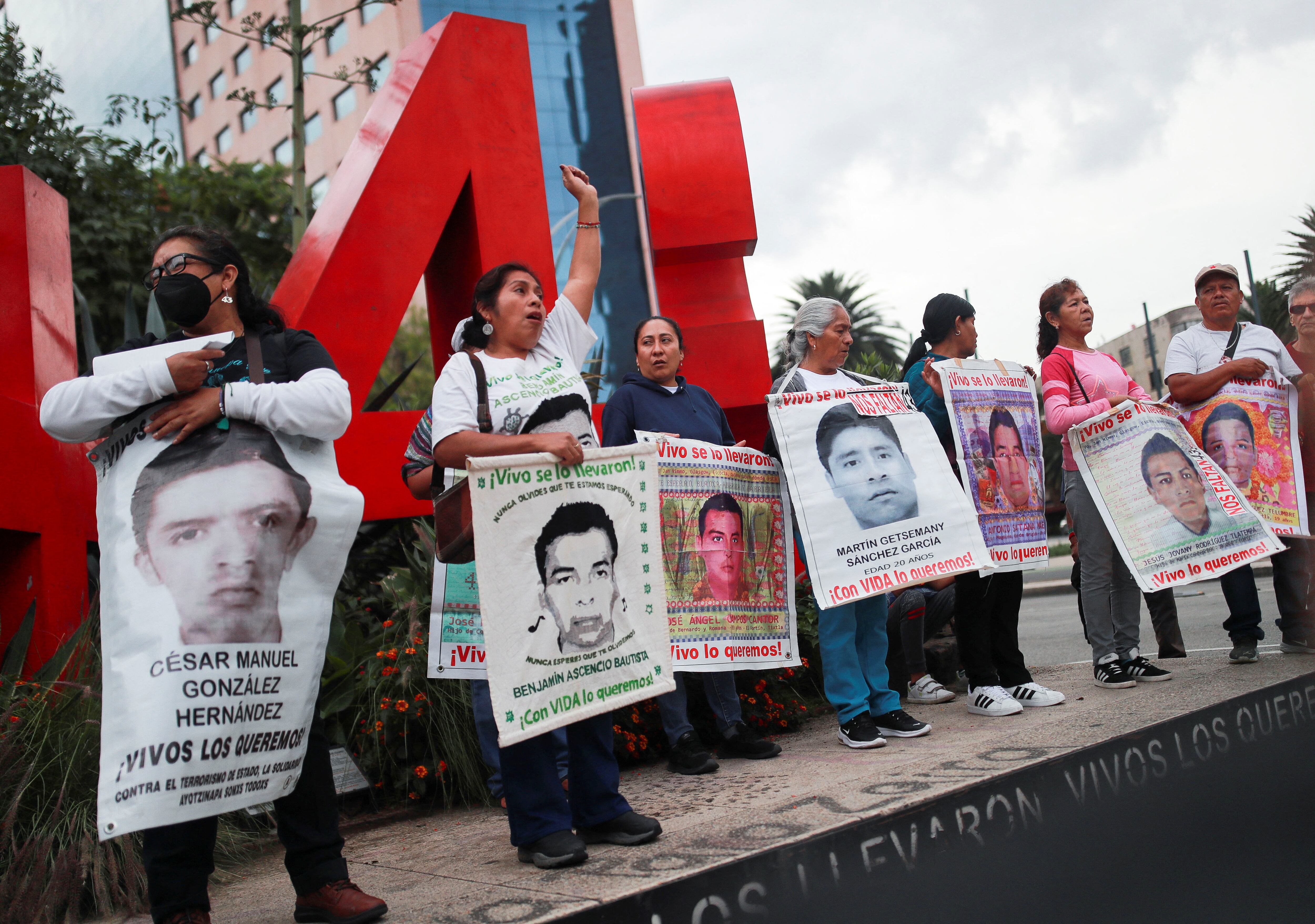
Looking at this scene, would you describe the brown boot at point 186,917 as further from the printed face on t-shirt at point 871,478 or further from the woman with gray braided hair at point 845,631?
the printed face on t-shirt at point 871,478

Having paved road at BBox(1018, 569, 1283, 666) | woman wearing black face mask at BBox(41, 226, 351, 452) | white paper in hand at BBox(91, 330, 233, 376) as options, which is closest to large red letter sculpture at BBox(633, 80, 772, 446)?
paved road at BBox(1018, 569, 1283, 666)

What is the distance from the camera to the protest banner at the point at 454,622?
3658 mm

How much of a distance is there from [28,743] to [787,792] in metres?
2.49

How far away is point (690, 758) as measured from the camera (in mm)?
4211

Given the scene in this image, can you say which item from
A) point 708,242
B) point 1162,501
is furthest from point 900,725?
point 708,242

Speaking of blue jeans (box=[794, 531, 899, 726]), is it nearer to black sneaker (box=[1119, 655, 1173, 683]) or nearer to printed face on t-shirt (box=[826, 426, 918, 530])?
printed face on t-shirt (box=[826, 426, 918, 530])

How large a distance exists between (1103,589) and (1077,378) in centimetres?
101

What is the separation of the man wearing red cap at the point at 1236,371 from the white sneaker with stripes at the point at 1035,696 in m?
1.15

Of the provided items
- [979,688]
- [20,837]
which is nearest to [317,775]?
[20,837]

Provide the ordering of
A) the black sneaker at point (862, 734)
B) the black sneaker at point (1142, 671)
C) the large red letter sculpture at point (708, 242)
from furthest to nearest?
the large red letter sculpture at point (708, 242) < the black sneaker at point (1142, 671) < the black sneaker at point (862, 734)

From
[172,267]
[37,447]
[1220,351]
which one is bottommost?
[1220,351]

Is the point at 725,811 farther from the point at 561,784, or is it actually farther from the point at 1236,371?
the point at 1236,371

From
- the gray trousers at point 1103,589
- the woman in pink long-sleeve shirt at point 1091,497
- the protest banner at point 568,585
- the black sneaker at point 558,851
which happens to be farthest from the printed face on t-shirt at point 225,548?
the gray trousers at point 1103,589

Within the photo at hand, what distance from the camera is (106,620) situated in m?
2.46
